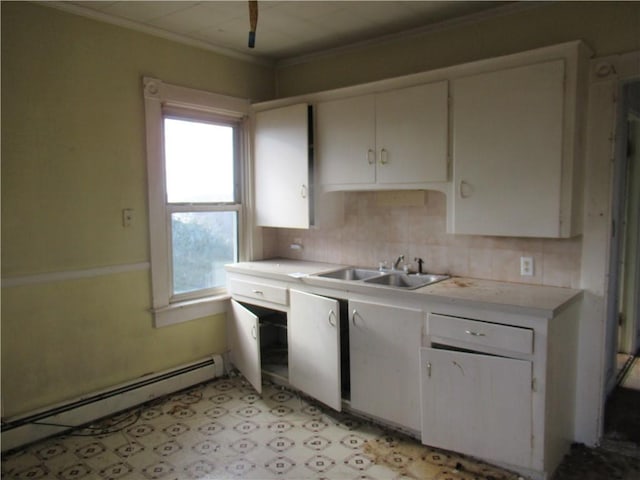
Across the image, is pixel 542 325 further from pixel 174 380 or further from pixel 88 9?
pixel 88 9

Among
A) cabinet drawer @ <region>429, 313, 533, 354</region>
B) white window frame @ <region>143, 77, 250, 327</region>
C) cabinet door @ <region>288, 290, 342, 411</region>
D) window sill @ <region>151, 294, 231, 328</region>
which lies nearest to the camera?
cabinet drawer @ <region>429, 313, 533, 354</region>

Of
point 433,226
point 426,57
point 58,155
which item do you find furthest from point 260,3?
point 433,226

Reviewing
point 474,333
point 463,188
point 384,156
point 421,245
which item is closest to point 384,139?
point 384,156

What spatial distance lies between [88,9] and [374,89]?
1.67m

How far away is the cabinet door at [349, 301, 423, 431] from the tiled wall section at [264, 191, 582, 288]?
0.62 metres

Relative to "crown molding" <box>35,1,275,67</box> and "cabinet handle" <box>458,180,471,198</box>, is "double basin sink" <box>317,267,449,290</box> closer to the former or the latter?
"cabinet handle" <box>458,180,471,198</box>

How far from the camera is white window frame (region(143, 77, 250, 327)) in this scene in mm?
2975

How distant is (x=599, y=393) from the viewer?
2.41 meters

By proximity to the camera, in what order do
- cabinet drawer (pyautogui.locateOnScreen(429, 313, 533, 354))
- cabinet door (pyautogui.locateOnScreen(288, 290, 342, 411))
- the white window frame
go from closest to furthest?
cabinet drawer (pyautogui.locateOnScreen(429, 313, 533, 354)) → cabinet door (pyautogui.locateOnScreen(288, 290, 342, 411)) → the white window frame

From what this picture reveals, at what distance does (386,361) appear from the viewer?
8.29 feet

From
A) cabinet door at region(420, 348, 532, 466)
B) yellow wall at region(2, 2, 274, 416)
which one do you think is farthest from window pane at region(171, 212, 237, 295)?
cabinet door at region(420, 348, 532, 466)

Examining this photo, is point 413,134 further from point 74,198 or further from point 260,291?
point 74,198

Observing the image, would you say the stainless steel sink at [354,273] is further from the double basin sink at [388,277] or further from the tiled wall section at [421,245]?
the tiled wall section at [421,245]

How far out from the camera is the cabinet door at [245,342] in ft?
9.96
